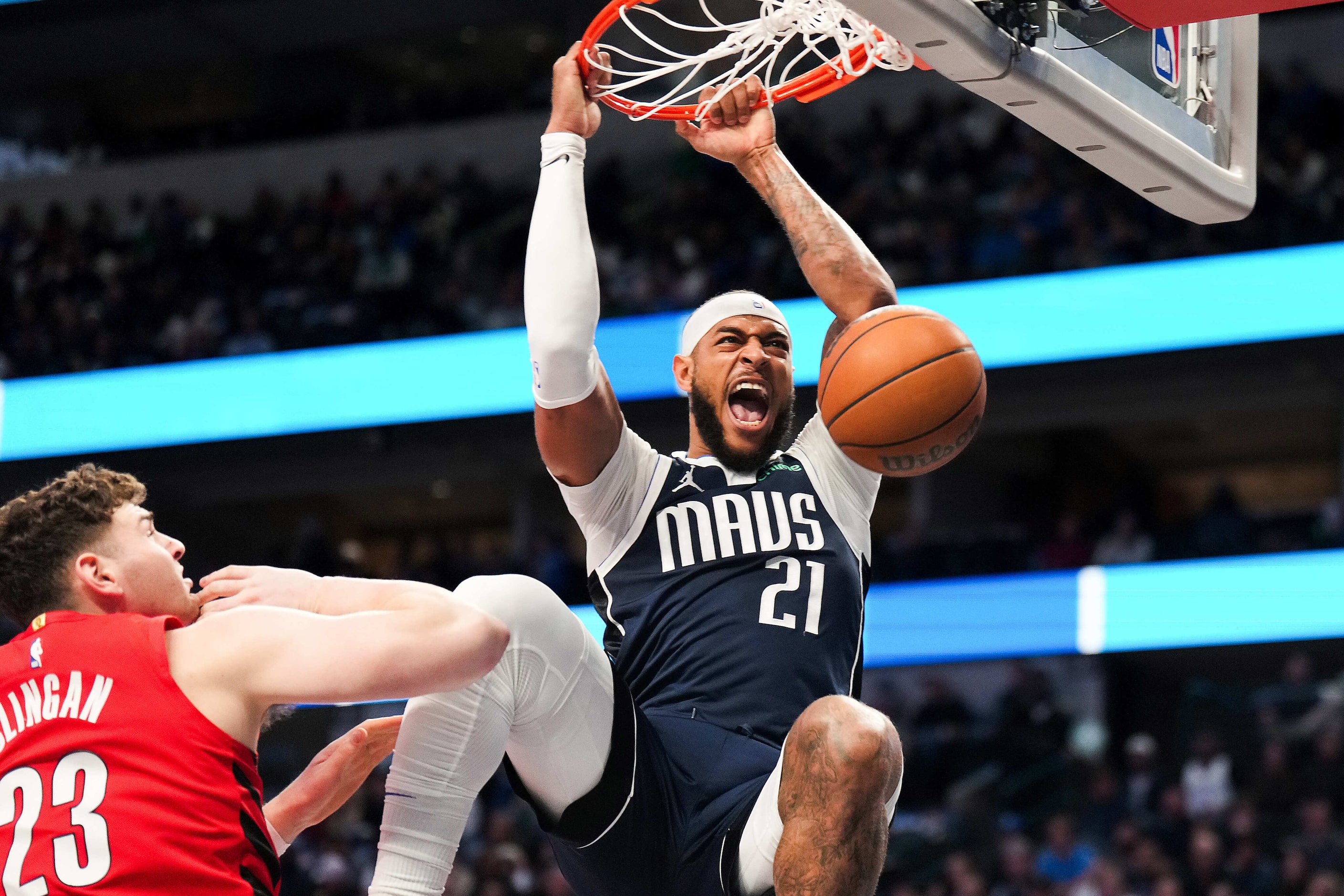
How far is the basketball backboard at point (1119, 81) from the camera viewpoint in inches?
125

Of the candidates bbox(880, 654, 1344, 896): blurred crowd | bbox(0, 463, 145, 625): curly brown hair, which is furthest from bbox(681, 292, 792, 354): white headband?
bbox(880, 654, 1344, 896): blurred crowd

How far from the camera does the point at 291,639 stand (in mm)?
2529

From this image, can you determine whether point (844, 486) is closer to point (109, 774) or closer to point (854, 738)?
point (854, 738)

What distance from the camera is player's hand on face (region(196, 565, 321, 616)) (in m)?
2.74

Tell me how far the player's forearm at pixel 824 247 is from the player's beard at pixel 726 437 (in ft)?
0.88

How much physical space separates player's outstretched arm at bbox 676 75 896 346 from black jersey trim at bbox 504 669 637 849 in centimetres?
112

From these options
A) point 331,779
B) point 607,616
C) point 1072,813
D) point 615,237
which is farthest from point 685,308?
point 331,779

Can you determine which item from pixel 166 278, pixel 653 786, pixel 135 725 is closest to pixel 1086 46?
pixel 653 786

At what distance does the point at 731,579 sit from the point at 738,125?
126 centimetres

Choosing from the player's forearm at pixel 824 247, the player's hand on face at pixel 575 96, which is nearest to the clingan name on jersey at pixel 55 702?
the player's hand on face at pixel 575 96

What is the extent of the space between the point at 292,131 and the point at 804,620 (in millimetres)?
16224

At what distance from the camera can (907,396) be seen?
3.46 metres

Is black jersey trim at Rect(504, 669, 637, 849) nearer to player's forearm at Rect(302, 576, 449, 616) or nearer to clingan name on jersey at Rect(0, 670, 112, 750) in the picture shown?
player's forearm at Rect(302, 576, 449, 616)

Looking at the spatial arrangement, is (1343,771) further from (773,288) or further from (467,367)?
(467,367)
